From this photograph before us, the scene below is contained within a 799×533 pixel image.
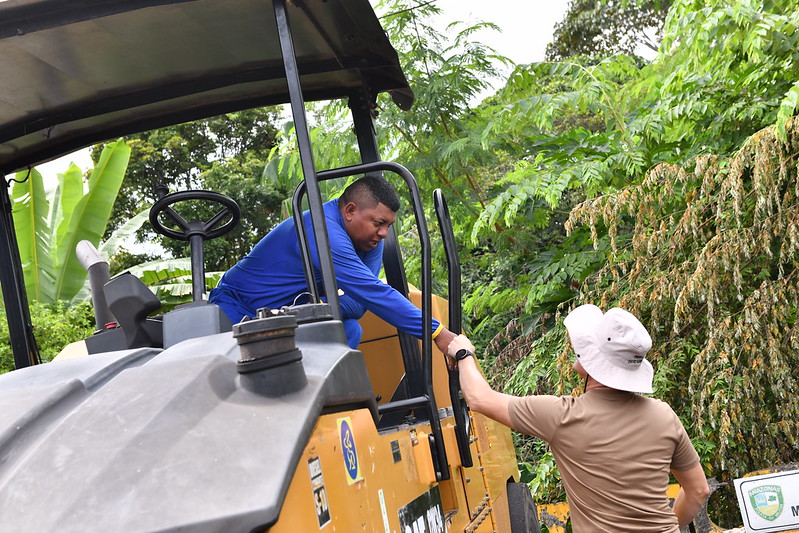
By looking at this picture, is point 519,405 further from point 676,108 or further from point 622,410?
point 676,108

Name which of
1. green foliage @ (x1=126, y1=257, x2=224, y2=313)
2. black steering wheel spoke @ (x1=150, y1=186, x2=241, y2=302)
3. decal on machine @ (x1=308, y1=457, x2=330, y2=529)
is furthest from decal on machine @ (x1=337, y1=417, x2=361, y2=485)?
green foliage @ (x1=126, y1=257, x2=224, y2=313)

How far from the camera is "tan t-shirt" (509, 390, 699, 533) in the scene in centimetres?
278

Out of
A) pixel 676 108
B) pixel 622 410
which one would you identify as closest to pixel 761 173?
pixel 676 108

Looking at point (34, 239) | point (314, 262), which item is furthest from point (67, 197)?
point (314, 262)

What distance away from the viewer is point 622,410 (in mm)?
2811

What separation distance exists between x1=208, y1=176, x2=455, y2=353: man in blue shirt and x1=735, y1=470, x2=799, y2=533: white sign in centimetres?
330

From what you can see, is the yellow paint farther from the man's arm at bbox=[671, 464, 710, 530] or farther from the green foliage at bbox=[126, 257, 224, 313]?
the green foliage at bbox=[126, 257, 224, 313]

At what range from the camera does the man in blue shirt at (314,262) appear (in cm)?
311

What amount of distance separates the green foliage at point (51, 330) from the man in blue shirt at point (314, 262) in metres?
7.52

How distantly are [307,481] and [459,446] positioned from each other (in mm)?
1539

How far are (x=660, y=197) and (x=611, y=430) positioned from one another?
3658 millimetres

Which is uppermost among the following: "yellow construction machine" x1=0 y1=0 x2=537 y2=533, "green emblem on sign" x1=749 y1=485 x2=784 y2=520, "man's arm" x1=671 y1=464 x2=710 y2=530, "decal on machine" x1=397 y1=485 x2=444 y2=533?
"yellow construction machine" x1=0 y1=0 x2=537 y2=533

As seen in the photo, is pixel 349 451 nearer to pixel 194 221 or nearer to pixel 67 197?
pixel 194 221

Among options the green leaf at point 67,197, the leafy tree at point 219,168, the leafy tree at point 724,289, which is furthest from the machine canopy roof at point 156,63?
the leafy tree at point 219,168
